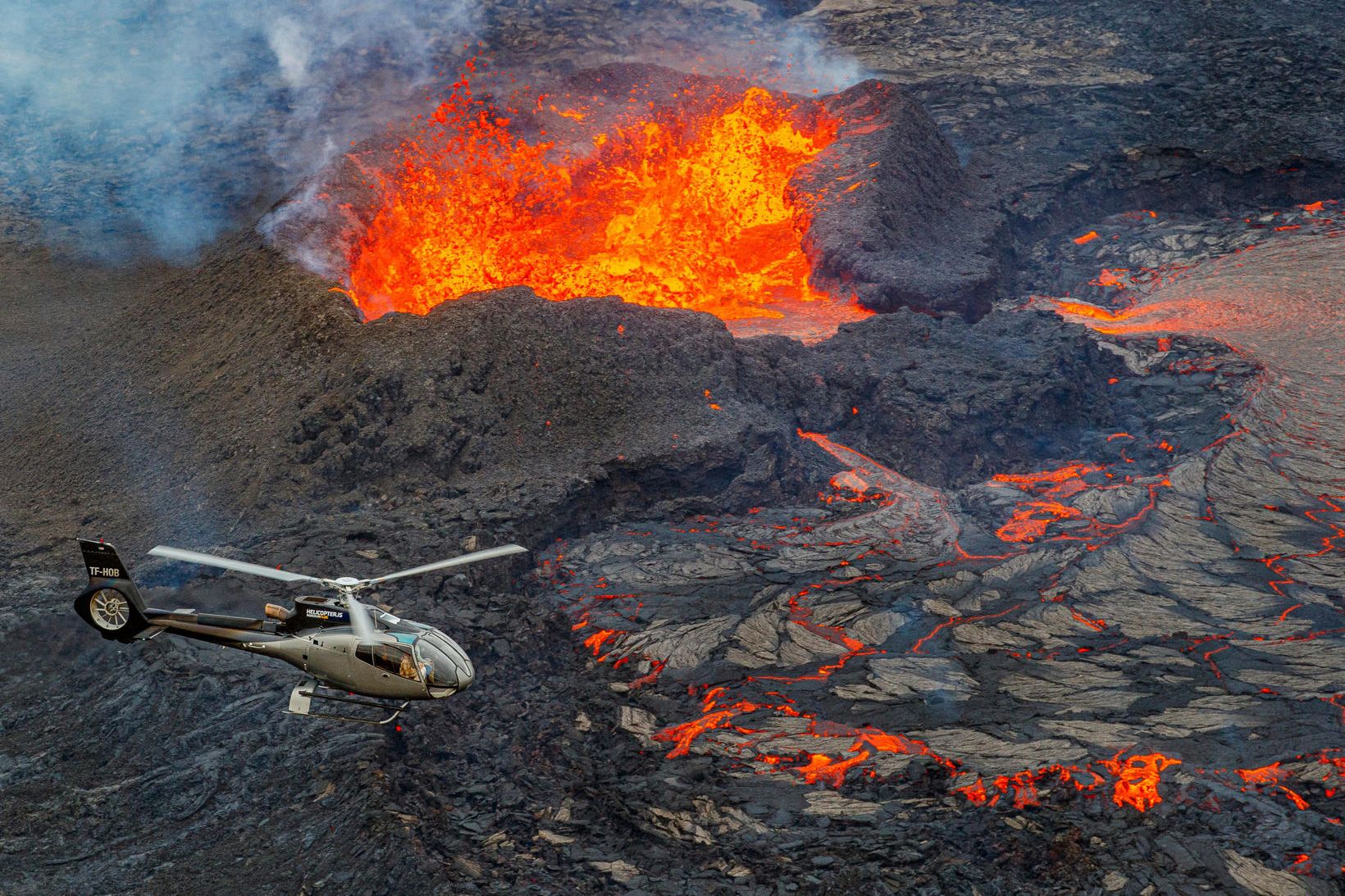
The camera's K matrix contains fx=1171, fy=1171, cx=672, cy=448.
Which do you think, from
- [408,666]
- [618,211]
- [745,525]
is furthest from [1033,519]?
[618,211]

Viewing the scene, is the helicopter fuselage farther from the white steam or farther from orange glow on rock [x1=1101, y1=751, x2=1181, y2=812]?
the white steam

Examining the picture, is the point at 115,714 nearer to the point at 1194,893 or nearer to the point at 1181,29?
the point at 1194,893

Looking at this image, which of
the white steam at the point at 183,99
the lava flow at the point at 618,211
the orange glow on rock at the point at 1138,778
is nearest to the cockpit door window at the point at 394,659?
the orange glow on rock at the point at 1138,778

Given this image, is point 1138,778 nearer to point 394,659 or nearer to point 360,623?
point 394,659

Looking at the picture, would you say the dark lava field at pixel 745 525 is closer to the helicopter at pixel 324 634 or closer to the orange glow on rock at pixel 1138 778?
the orange glow on rock at pixel 1138 778

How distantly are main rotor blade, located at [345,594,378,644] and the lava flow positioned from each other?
44.1ft

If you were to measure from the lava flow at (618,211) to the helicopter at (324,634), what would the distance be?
12.4 metres

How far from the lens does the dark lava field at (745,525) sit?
12.8 meters

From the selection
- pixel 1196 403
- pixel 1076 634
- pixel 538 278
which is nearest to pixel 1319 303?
pixel 1196 403

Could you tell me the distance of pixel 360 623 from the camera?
11.1m

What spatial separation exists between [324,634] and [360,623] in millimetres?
479

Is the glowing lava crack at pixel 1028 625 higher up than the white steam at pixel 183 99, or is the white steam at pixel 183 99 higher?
the white steam at pixel 183 99

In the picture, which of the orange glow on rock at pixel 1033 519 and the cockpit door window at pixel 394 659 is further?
the orange glow on rock at pixel 1033 519

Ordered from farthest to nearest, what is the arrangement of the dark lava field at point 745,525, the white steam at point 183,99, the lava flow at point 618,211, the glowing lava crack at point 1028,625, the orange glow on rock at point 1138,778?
the white steam at point 183,99
the lava flow at point 618,211
the glowing lava crack at point 1028,625
the orange glow on rock at point 1138,778
the dark lava field at point 745,525
